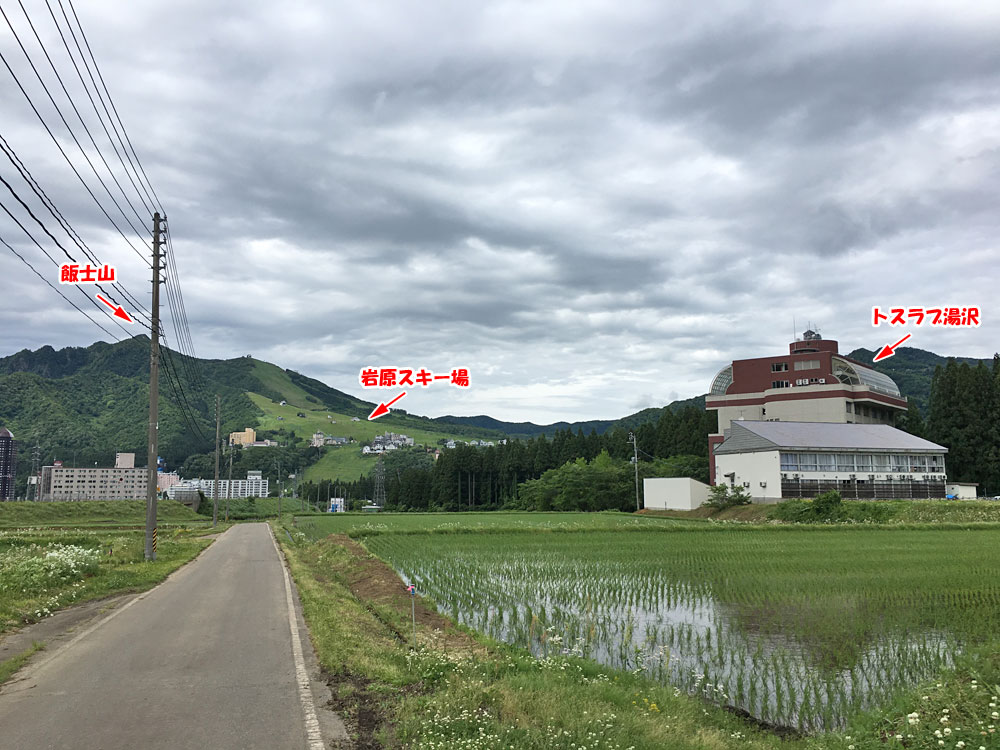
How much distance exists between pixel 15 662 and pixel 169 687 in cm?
327

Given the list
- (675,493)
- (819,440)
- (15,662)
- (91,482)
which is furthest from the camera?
(91,482)

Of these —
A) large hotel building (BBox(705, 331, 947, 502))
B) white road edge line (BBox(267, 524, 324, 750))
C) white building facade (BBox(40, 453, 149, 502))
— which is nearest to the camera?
white road edge line (BBox(267, 524, 324, 750))

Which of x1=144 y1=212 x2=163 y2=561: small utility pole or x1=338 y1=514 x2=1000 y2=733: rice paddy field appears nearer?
x1=338 y1=514 x2=1000 y2=733: rice paddy field

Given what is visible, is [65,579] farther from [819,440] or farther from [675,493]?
[819,440]

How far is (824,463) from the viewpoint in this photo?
57.0 metres

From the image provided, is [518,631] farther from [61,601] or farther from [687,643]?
[61,601]

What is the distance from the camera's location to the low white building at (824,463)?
5572 cm

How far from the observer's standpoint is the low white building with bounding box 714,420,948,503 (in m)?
55.7

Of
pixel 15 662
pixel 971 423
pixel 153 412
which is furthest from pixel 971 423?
pixel 15 662

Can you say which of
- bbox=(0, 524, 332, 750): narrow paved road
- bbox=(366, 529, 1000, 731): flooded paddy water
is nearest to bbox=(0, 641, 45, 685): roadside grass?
bbox=(0, 524, 332, 750): narrow paved road

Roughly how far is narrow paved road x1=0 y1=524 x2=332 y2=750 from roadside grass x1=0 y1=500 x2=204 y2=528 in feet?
186

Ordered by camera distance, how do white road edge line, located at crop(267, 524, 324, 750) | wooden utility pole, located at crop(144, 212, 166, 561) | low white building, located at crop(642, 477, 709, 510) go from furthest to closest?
low white building, located at crop(642, 477, 709, 510) < wooden utility pole, located at crop(144, 212, 166, 561) < white road edge line, located at crop(267, 524, 324, 750)

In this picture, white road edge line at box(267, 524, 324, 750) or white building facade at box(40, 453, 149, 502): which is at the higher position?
white road edge line at box(267, 524, 324, 750)

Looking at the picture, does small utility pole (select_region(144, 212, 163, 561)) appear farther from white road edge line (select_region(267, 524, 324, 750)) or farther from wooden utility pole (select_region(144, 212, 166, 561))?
white road edge line (select_region(267, 524, 324, 750))
